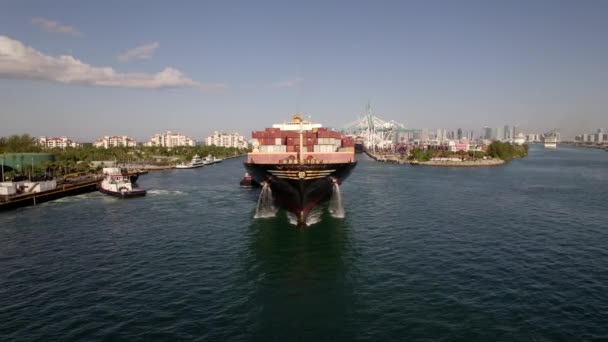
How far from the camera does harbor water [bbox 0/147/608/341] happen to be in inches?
712

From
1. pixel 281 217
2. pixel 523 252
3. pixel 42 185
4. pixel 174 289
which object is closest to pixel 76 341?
pixel 174 289

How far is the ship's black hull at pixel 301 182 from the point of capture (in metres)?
33.3

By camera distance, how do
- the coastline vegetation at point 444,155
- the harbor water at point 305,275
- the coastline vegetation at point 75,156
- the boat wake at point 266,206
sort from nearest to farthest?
the harbor water at point 305,275, the boat wake at point 266,206, the coastline vegetation at point 75,156, the coastline vegetation at point 444,155

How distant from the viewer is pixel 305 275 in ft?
81.2

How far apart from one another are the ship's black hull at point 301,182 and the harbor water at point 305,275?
262 centimetres

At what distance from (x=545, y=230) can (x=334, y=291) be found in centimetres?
2769

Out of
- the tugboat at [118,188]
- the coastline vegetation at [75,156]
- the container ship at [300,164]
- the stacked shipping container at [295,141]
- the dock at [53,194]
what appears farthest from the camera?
the coastline vegetation at [75,156]

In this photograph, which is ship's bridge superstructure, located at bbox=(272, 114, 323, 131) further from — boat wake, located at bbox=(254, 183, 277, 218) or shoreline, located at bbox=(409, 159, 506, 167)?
shoreline, located at bbox=(409, 159, 506, 167)

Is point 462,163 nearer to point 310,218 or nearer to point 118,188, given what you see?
point 310,218

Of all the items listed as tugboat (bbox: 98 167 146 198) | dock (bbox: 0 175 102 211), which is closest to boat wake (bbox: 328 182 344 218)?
tugboat (bbox: 98 167 146 198)

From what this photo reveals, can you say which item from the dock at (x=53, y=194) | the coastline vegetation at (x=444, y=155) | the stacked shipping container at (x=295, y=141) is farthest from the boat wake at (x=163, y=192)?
the coastline vegetation at (x=444, y=155)

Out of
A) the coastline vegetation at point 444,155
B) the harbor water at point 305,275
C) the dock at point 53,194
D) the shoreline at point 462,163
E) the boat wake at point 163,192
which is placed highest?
the coastline vegetation at point 444,155

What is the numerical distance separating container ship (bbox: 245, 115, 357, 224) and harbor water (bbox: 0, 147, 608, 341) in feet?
10.0

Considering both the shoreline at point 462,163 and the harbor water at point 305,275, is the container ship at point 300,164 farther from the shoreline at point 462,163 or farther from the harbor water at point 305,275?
the shoreline at point 462,163
